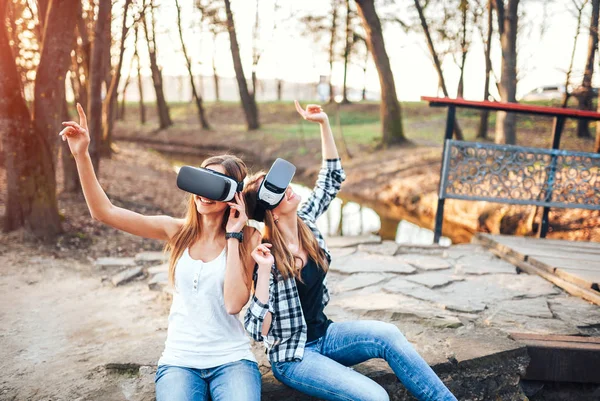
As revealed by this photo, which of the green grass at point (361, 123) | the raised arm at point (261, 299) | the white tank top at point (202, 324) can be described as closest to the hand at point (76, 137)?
the white tank top at point (202, 324)

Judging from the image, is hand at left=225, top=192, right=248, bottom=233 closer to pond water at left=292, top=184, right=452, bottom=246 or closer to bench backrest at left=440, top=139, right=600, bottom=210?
bench backrest at left=440, top=139, right=600, bottom=210

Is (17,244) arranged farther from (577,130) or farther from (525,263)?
(577,130)

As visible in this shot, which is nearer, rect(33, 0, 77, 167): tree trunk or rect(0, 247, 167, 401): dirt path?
rect(0, 247, 167, 401): dirt path

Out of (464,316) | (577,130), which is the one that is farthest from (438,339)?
(577,130)

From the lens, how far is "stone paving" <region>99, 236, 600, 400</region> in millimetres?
2869

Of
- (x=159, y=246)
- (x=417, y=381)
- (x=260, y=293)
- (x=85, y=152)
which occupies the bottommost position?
(x=159, y=246)

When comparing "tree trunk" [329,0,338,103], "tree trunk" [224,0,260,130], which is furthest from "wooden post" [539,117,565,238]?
"tree trunk" [329,0,338,103]

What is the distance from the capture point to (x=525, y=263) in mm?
4637

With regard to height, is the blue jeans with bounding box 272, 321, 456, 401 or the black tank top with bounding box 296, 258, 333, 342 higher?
the black tank top with bounding box 296, 258, 333, 342

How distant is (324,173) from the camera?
3076mm

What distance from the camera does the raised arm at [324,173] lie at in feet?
9.59

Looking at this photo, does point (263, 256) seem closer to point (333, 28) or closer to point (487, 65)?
point (487, 65)

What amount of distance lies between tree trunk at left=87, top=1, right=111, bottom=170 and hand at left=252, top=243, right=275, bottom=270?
18.5 ft

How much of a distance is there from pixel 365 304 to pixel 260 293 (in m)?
1.56
